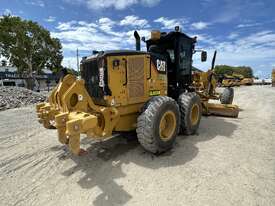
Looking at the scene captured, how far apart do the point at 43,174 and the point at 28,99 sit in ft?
38.0

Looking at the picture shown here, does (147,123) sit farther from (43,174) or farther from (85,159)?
(43,174)

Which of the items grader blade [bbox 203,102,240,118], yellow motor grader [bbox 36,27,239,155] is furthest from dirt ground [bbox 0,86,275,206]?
grader blade [bbox 203,102,240,118]

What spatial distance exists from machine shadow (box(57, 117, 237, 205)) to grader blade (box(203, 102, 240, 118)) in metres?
2.09

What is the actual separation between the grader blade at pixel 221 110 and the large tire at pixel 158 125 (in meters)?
3.68

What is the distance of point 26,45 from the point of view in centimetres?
3125

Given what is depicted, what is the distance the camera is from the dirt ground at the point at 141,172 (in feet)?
10.7

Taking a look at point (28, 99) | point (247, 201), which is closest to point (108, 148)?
point (247, 201)

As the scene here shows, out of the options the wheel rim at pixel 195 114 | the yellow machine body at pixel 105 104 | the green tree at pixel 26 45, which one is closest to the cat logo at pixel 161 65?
the yellow machine body at pixel 105 104

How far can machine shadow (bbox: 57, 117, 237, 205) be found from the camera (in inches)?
138

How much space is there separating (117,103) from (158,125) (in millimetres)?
885

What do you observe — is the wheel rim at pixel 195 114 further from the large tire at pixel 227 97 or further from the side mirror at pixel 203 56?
the large tire at pixel 227 97

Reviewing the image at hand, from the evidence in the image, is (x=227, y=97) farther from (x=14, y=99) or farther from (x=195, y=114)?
(x=14, y=99)

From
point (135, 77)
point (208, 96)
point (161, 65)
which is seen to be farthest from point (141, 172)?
point (208, 96)

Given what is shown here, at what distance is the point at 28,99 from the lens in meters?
14.4
